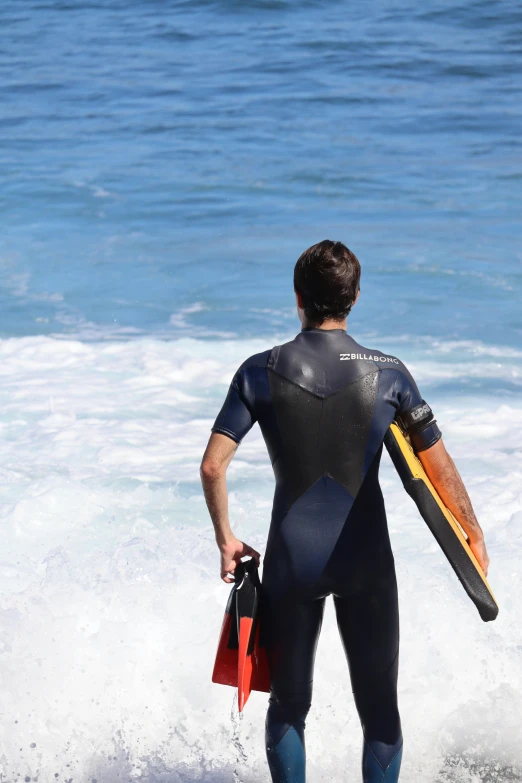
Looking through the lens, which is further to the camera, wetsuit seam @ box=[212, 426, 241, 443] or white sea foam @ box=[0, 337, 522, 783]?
white sea foam @ box=[0, 337, 522, 783]

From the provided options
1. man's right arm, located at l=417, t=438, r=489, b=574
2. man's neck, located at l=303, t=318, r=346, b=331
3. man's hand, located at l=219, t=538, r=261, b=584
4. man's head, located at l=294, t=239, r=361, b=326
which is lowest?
man's hand, located at l=219, t=538, r=261, b=584

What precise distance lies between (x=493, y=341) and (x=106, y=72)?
1216 centimetres

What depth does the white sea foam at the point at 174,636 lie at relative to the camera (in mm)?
4078

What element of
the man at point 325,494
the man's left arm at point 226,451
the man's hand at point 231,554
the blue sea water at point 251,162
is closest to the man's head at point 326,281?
the man at point 325,494

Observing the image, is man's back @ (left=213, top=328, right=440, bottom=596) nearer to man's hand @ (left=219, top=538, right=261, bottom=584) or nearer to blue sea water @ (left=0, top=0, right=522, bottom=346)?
man's hand @ (left=219, top=538, right=261, bottom=584)

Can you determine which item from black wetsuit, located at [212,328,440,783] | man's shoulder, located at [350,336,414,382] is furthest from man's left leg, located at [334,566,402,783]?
man's shoulder, located at [350,336,414,382]

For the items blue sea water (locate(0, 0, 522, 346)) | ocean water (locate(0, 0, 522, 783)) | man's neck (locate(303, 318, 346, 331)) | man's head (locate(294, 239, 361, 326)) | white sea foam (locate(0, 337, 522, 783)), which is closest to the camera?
man's head (locate(294, 239, 361, 326))

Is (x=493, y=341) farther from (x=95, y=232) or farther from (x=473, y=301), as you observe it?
(x=95, y=232)

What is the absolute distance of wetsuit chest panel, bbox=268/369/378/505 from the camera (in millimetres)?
2916

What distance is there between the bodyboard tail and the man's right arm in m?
0.04

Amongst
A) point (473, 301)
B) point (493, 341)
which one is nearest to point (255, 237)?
point (473, 301)

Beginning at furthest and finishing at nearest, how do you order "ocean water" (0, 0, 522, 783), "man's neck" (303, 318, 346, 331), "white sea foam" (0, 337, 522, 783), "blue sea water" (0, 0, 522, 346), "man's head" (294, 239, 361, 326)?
"blue sea water" (0, 0, 522, 346)
"ocean water" (0, 0, 522, 783)
"white sea foam" (0, 337, 522, 783)
"man's neck" (303, 318, 346, 331)
"man's head" (294, 239, 361, 326)

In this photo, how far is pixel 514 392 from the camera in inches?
334

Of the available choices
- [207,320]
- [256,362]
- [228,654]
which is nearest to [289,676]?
[228,654]
